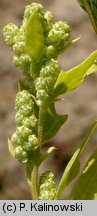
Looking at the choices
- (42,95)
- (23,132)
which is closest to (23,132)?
(23,132)

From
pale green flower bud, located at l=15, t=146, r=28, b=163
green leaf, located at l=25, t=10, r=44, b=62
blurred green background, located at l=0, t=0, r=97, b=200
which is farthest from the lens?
blurred green background, located at l=0, t=0, r=97, b=200

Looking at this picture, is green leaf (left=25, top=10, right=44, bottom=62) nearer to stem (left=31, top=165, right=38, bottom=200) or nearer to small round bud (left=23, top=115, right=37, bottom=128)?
small round bud (left=23, top=115, right=37, bottom=128)

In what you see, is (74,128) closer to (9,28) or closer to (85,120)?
(85,120)

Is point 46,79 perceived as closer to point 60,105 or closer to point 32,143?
point 32,143

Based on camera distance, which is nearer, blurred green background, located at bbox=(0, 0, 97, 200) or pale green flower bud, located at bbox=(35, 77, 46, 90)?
pale green flower bud, located at bbox=(35, 77, 46, 90)

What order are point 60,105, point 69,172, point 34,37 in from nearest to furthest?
1. point 34,37
2. point 69,172
3. point 60,105

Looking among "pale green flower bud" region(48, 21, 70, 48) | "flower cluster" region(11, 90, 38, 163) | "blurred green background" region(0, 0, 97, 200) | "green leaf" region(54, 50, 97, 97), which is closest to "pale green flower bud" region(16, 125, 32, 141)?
"flower cluster" region(11, 90, 38, 163)

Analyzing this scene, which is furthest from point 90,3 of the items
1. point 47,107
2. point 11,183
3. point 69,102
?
point 69,102

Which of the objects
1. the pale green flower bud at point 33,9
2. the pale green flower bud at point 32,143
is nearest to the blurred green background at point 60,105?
the pale green flower bud at point 32,143
